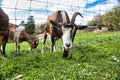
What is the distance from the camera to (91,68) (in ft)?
23.4

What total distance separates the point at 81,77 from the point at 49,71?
702 millimetres

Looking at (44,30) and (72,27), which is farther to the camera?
(44,30)

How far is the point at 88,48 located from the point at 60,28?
6.24ft

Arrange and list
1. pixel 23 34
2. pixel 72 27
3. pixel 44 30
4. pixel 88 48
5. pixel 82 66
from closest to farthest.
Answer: pixel 82 66, pixel 72 27, pixel 88 48, pixel 44 30, pixel 23 34

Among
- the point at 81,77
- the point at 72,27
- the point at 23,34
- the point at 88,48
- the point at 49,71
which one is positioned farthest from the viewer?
the point at 23,34

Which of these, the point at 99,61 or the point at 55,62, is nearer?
the point at 55,62

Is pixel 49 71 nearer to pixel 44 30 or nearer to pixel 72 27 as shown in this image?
pixel 72 27

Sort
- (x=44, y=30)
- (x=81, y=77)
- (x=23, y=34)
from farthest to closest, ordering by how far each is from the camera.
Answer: (x=23, y=34)
(x=44, y=30)
(x=81, y=77)

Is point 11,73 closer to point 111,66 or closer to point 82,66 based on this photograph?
point 82,66

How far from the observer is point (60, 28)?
8.88 meters

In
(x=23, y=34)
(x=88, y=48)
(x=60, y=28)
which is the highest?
(x=60, y=28)

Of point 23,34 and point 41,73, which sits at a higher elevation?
point 41,73

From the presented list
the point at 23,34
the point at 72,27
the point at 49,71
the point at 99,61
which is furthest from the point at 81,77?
the point at 23,34

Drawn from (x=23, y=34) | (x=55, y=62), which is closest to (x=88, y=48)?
(x=55, y=62)
